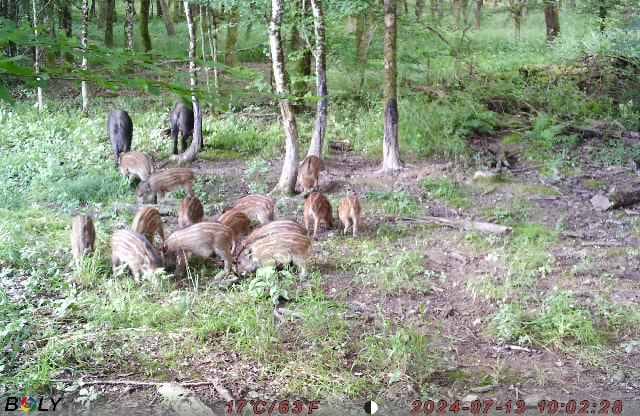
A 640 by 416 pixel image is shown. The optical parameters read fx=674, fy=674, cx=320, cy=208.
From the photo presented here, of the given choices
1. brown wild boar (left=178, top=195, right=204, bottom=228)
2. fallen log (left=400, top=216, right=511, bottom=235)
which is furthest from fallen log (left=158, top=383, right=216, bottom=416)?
fallen log (left=400, top=216, right=511, bottom=235)

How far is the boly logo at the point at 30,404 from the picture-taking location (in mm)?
4469

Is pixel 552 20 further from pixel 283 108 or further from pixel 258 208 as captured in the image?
pixel 258 208

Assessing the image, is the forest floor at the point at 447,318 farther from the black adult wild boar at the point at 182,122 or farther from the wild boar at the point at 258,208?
the black adult wild boar at the point at 182,122

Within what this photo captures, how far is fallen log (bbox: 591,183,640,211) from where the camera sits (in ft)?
29.6

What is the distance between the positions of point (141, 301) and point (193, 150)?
6.13 meters

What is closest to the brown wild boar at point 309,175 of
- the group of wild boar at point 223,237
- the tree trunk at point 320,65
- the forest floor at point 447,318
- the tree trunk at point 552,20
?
the forest floor at point 447,318

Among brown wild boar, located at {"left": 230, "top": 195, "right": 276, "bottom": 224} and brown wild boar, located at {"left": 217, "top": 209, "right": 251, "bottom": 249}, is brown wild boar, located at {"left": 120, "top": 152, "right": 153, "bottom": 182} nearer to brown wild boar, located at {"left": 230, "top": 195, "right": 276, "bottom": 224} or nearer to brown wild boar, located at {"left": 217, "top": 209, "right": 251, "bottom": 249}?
brown wild boar, located at {"left": 230, "top": 195, "right": 276, "bottom": 224}

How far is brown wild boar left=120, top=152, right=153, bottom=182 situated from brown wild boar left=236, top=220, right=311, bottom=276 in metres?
3.69

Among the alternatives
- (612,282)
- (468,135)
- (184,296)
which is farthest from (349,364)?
(468,135)

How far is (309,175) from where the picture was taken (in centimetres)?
970

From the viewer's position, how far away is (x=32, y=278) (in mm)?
6391

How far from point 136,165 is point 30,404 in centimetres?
595

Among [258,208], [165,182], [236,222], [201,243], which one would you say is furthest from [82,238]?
[165,182]

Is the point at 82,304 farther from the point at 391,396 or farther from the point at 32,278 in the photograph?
the point at 391,396
